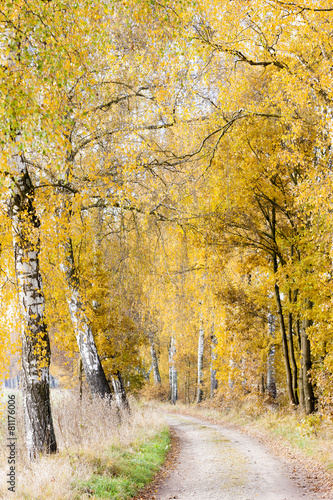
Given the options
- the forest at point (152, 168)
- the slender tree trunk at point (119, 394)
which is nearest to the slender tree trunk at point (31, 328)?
the forest at point (152, 168)

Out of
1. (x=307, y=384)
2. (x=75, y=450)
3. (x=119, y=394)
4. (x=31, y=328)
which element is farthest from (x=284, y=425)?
(x=31, y=328)

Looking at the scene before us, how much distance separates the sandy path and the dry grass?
3.76 feet

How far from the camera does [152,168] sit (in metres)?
8.64

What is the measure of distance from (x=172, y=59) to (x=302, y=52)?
10.3 ft

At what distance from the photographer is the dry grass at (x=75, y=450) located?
491cm

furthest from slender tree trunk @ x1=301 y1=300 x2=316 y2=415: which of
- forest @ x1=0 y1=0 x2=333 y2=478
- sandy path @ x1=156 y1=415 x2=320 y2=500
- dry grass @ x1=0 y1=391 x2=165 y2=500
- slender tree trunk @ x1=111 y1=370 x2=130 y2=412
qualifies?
slender tree trunk @ x1=111 y1=370 x2=130 y2=412

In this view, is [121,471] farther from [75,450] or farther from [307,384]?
[307,384]

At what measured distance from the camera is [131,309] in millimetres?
9383

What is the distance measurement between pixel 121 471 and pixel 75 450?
86 cm

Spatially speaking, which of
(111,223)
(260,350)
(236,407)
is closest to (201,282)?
(111,223)

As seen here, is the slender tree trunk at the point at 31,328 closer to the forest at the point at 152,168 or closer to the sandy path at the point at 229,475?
the forest at the point at 152,168

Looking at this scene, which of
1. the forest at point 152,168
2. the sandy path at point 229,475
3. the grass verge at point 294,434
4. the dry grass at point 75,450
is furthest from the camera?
the grass verge at point 294,434

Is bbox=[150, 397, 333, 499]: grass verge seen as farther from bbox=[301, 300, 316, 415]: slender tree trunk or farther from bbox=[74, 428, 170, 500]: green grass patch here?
bbox=[74, 428, 170, 500]: green grass patch

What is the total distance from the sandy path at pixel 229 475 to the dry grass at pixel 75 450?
1.15 m
